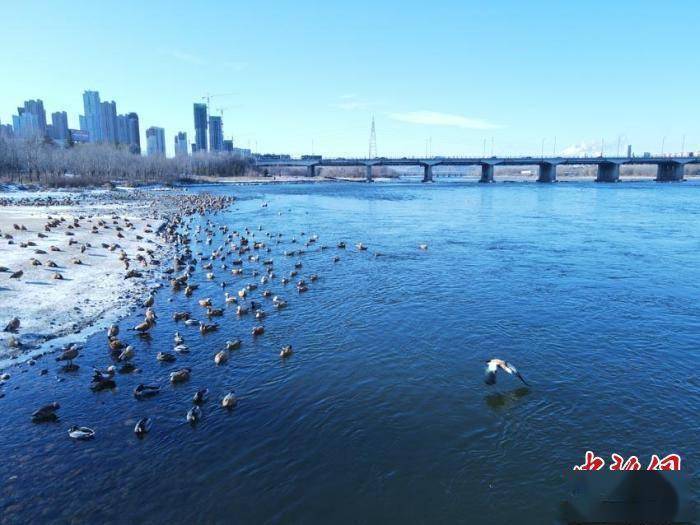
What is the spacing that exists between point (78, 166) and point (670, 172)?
176 meters

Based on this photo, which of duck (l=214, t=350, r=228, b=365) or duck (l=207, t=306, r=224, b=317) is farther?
duck (l=207, t=306, r=224, b=317)

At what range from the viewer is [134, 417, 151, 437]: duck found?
11.6m

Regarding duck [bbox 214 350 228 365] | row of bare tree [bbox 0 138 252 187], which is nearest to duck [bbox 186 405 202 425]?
duck [bbox 214 350 228 365]

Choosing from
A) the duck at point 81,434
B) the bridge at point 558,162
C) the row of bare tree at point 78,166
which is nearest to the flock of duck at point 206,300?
the duck at point 81,434

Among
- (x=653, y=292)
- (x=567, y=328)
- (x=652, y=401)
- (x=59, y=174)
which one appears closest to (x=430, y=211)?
(x=653, y=292)

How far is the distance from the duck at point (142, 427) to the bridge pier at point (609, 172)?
159 m

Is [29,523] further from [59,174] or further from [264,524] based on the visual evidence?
[59,174]

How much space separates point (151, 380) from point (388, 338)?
27.5 feet

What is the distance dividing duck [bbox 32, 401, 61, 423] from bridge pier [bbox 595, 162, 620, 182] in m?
160

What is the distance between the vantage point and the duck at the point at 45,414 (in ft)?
39.7

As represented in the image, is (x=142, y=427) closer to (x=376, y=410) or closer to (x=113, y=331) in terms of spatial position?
(x=376, y=410)

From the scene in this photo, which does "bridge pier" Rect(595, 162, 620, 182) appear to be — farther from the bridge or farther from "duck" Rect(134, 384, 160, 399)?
"duck" Rect(134, 384, 160, 399)

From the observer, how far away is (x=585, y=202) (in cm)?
7856

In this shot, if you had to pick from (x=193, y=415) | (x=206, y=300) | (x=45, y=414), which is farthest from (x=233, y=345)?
(x=45, y=414)
